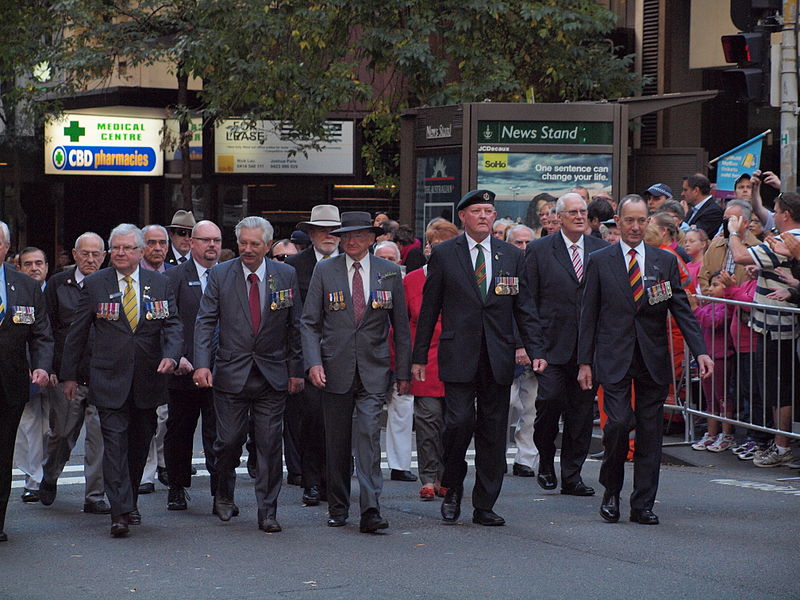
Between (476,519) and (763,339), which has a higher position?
(763,339)

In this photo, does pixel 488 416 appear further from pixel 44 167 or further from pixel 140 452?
pixel 44 167

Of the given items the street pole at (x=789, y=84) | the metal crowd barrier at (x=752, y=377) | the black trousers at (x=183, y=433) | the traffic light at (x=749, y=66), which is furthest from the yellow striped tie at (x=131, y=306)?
the street pole at (x=789, y=84)

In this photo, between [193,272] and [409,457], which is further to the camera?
[409,457]

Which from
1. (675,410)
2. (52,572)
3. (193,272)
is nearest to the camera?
(52,572)

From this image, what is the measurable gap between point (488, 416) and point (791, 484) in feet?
9.35

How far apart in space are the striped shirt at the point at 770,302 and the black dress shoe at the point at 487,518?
3354mm

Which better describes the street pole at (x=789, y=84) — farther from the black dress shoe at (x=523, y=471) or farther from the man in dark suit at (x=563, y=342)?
the black dress shoe at (x=523, y=471)

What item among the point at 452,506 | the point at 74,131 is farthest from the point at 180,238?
the point at 74,131

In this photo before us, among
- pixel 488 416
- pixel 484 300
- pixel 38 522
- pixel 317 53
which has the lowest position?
pixel 38 522

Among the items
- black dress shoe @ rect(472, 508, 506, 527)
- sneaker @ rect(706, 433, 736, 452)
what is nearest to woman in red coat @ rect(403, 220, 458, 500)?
black dress shoe @ rect(472, 508, 506, 527)

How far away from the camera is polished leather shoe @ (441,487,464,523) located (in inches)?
351

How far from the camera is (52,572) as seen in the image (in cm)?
750

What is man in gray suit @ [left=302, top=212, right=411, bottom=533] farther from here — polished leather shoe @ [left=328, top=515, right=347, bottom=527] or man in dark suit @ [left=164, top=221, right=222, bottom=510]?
man in dark suit @ [left=164, top=221, right=222, bottom=510]

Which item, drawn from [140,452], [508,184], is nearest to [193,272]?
[140,452]
